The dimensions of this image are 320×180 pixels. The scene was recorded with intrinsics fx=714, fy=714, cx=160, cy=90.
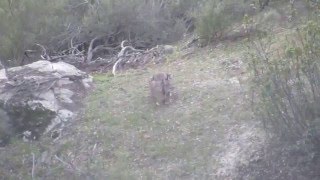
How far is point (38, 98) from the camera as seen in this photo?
994 cm

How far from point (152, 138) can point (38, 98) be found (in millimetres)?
1931

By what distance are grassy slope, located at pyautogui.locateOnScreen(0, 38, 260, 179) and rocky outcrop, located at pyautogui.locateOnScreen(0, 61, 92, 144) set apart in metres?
0.26

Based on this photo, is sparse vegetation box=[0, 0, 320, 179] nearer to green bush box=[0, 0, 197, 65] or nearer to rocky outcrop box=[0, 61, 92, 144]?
green bush box=[0, 0, 197, 65]

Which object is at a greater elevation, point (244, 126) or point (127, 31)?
point (244, 126)

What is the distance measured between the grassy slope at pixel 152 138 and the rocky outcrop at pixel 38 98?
0.26m

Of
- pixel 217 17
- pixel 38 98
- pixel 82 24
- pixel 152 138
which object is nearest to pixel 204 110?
pixel 152 138

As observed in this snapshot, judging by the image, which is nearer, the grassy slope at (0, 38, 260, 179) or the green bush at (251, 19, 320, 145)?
the green bush at (251, 19, 320, 145)

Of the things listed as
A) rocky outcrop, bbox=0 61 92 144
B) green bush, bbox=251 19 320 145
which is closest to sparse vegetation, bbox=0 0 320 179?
green bush, bbox=251 19 320 145

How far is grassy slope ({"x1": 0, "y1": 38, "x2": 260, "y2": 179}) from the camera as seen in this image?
8.32m

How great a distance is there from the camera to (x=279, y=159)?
7.62 meters

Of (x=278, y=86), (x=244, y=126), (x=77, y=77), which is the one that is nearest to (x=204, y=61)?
(x=77, y=77)

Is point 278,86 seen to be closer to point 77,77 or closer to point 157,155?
point 157,155

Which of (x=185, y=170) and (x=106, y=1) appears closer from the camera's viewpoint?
(x=185, y=170)

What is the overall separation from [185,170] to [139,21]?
696 cm
